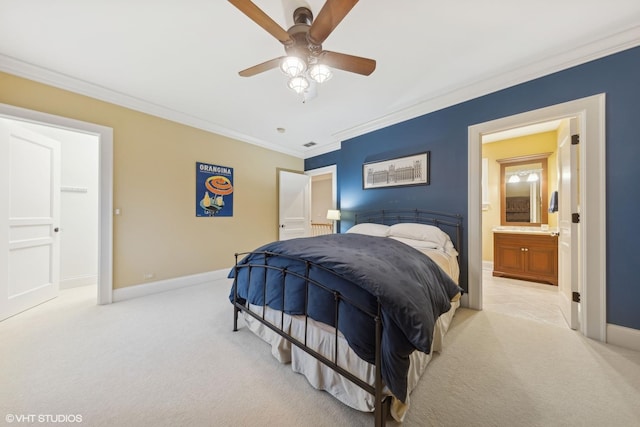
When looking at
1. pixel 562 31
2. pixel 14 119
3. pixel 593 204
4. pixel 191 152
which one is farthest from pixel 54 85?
pixel 593 204

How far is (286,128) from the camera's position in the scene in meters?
3.99

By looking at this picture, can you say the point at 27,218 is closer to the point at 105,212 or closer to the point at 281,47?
the point at 105,212

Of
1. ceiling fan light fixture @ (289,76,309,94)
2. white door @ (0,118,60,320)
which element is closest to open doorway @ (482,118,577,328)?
ceiling fan light fixture @ (289,76,309,94)

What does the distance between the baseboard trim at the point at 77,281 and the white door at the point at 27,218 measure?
50cm

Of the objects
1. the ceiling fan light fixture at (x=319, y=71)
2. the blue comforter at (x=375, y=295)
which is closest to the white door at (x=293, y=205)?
the blue comforter at (x=375, y=295)

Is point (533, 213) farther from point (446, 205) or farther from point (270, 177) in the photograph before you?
point (270, 177)

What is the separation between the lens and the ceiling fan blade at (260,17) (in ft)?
4.14

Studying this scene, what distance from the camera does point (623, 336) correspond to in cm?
193

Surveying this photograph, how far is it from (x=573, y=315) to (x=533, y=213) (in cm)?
262

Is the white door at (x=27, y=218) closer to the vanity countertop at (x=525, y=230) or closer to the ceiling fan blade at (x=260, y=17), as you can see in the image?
the ceiling fan blade at (x=260, y=17)

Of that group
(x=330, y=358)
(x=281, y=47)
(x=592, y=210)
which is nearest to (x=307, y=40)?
(x=281, y=47)

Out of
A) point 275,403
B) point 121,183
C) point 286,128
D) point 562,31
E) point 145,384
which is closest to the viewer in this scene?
point 275,403

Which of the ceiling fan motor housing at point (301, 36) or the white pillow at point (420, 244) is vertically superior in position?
the ceiling fan motor housing at point (301, 36)

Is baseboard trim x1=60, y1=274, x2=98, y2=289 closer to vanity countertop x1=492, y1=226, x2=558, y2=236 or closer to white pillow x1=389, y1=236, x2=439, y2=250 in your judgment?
white pillow x1=389, y1=236, x2=439, y2=250
